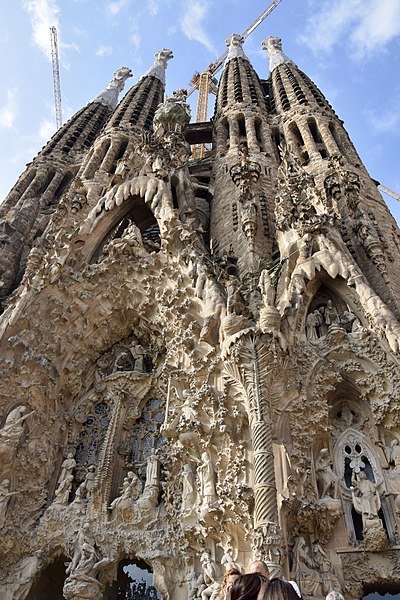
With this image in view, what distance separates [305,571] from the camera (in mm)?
5523

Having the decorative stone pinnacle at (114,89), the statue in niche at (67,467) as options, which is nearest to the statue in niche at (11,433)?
the statue in niche at (67,467)

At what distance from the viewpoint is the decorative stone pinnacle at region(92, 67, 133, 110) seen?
81.8 feet

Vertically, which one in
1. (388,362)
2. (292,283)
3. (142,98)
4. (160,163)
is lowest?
(388,362)

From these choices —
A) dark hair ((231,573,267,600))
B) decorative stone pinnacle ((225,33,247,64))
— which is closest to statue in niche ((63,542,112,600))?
dark hair ((231,573,267,600))

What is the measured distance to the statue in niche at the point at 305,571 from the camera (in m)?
5.43

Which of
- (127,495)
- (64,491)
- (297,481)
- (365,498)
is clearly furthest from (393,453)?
(64,491)

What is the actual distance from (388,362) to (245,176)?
7.16 m

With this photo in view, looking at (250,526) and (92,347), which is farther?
(92,347)

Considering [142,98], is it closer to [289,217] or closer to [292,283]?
[289,217]

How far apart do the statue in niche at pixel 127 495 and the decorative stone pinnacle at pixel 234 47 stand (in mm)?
22698

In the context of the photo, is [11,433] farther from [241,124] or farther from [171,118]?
[241,124]

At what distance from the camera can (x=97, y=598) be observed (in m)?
6.71

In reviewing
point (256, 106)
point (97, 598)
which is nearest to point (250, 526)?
point (97, 598)

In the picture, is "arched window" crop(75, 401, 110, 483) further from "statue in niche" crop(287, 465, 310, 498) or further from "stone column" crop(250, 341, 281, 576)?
"statue in niche" crop(287, 465, 310, 498)
